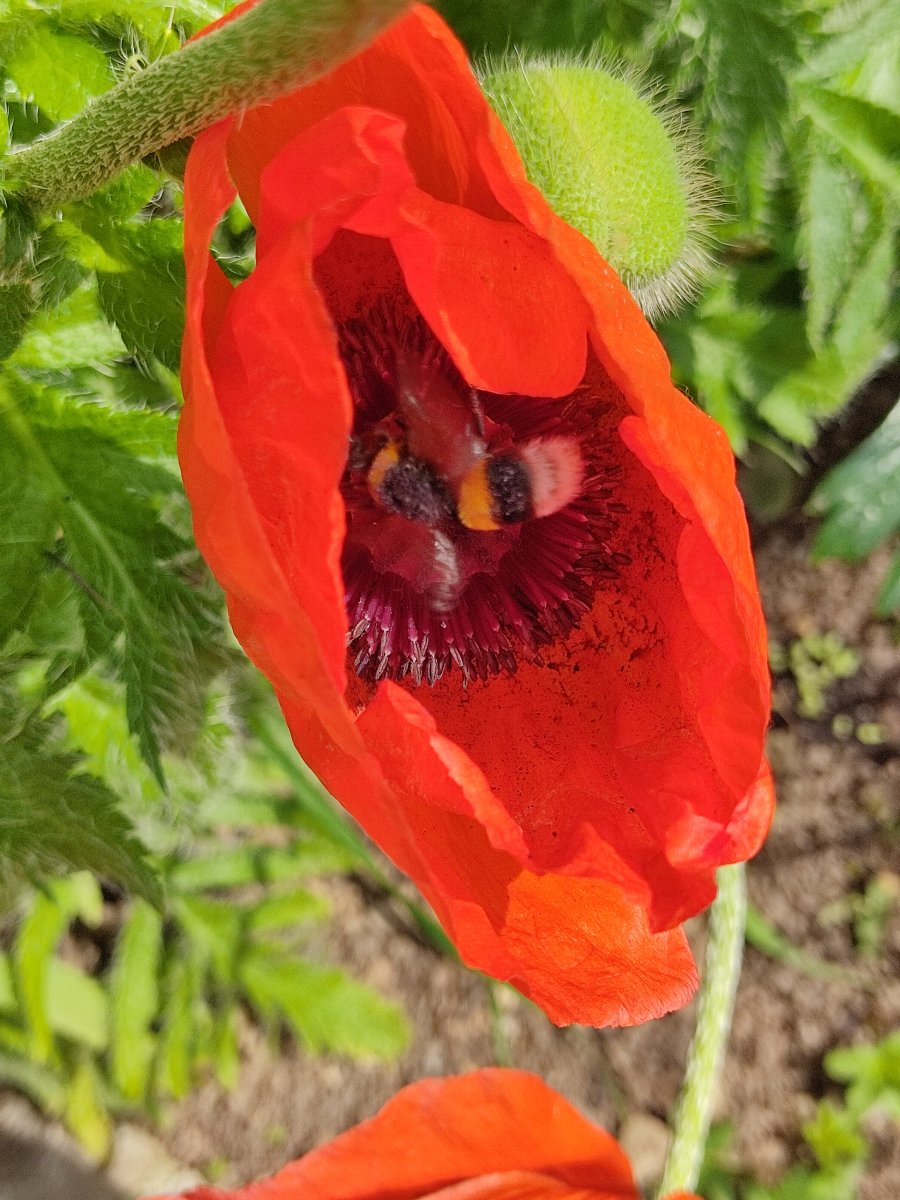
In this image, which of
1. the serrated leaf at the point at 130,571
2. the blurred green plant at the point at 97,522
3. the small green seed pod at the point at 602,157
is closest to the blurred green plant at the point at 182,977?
the blurred green plant at the point at 97,522

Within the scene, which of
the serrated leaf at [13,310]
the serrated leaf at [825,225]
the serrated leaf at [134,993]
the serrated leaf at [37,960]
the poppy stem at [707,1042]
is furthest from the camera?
the serrated leaf at [134,993]

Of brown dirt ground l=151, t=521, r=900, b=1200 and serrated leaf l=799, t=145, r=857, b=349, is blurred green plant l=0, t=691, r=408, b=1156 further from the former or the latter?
serrated leaf l=799, t=145, r=857, b=349

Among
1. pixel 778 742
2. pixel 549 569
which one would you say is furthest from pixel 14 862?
pixel 778 742

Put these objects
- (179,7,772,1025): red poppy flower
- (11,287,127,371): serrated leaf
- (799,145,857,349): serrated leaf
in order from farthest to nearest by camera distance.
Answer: (799,145,857,349): serrated leaf, (11,287,127,371): serrated leaf, (179,7,772,1025): red poppy flower

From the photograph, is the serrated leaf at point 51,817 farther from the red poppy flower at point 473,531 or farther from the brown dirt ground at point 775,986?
the brown dirt ground at point 775,986

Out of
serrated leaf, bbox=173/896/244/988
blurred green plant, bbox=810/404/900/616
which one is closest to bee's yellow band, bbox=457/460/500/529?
blurred green plant, bbox=810/404/900/616
